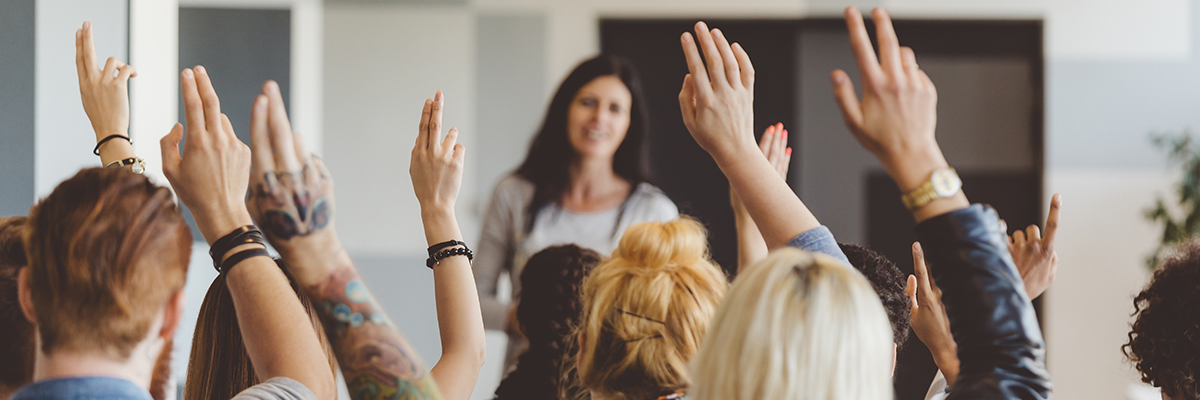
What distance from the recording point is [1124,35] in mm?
2934

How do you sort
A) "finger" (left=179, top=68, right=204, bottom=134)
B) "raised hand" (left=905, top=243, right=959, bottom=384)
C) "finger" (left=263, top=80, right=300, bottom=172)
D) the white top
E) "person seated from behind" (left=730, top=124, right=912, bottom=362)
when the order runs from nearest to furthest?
"finger" (left=263, top=80, right=300, bottom=172) → "finger" (left=179, top=68, right=204, bottom=134) → "raised hand" (left=905, top=243, right=959, bottom=384) → "person seated from behind" (left=730, top=124, right=912, bottom=362) → the white top

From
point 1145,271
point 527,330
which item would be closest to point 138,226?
point 527,330

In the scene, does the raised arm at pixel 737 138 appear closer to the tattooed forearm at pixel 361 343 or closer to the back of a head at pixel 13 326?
the tattooed forearm at pixel 361 343

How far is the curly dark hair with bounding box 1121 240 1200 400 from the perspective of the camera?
903 mm

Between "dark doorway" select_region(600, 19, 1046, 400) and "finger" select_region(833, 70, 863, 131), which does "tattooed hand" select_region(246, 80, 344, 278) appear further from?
"dark doorway" select_region(600, 19, 1046, 400)

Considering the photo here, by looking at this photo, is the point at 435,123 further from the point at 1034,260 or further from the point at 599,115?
the point at 599,115

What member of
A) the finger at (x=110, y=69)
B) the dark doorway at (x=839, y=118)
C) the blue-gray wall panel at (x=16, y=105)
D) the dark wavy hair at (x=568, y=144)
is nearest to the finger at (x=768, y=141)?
the finger at (x=110, y=69)

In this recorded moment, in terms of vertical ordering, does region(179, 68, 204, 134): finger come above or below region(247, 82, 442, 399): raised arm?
above

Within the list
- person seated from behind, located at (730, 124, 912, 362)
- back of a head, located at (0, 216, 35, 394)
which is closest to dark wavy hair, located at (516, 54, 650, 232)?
person seated from behind, located at (730, 124, 912, 362)

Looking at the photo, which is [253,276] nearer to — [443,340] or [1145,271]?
[443,340]

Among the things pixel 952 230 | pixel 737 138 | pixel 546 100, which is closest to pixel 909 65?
pixel 952 230

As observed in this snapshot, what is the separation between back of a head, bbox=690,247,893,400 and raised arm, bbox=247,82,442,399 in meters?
0.24

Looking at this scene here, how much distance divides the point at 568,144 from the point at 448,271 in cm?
130

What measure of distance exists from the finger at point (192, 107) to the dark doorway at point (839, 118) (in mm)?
2507
